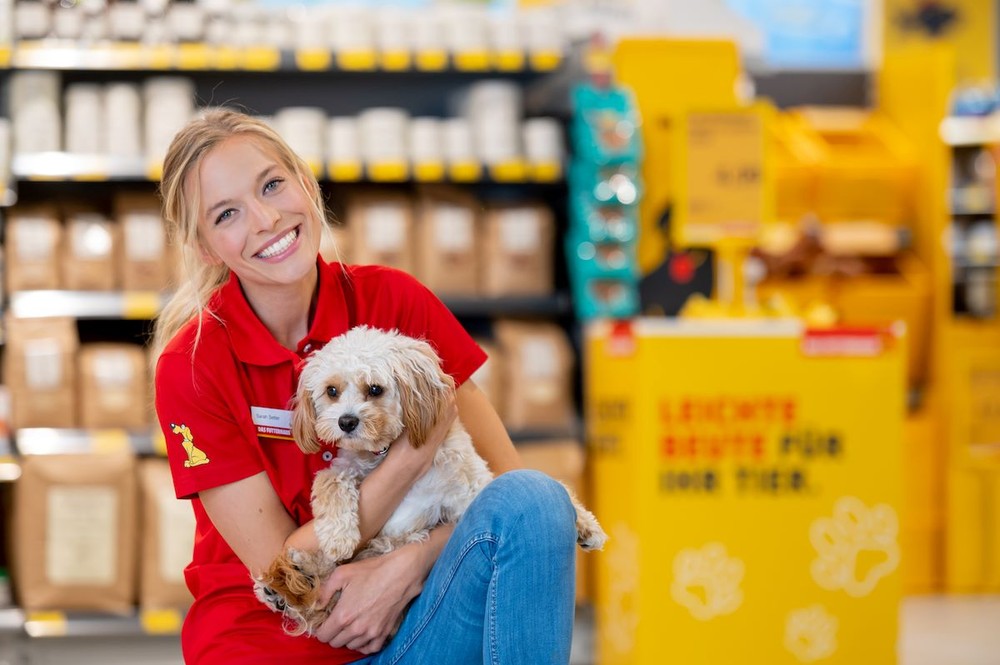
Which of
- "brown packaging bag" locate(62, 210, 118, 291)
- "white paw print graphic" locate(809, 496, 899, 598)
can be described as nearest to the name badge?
"white paw print graphic" locate(809, 496, 899, 598)

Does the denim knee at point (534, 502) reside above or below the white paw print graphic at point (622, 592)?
above

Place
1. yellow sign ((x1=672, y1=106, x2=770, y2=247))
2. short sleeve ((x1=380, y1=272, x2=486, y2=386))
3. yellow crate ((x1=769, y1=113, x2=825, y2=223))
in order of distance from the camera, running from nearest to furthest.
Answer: short sleeve ((x1=380, y1=272, x2=486, y2=386)) → yellow sign ((x1=672, y1=106, x2=770, y2=247)) → yellow crate ((x1=769, y1=113, x2=825, y2=223))

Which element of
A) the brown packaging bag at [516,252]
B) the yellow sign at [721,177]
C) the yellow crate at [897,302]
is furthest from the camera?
the yellow crate at [897,302]

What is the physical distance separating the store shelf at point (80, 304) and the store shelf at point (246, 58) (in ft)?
2.55

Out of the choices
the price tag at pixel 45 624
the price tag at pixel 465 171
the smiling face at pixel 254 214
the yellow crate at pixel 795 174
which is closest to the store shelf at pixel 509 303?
the price tag at pixel 465 171

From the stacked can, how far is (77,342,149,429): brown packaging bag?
1.57m

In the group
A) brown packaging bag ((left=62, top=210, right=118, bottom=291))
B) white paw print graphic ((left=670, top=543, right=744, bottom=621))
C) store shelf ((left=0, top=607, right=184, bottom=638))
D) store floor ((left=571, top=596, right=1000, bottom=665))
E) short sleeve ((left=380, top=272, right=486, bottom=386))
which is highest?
brown packaging bag ((left=62, top=210, right=118, bottom=291))

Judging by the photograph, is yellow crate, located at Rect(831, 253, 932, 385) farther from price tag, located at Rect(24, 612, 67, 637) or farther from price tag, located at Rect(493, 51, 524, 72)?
price tag, located at Rect(24, 612, 67, 637)

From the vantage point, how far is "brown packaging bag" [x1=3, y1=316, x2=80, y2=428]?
3775 millimetres

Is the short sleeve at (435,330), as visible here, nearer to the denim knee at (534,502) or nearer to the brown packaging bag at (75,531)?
the denim knee at (534,502)

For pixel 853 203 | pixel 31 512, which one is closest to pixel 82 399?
pixel 31 512

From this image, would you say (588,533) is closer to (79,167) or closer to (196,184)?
(196,184)

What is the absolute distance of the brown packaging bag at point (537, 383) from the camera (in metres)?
4.02

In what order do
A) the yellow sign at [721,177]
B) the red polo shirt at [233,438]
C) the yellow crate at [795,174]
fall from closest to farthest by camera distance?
the red polo shirt at [233,438]
the yellow sign at [721,177]
the yellow crate at [795,174]
